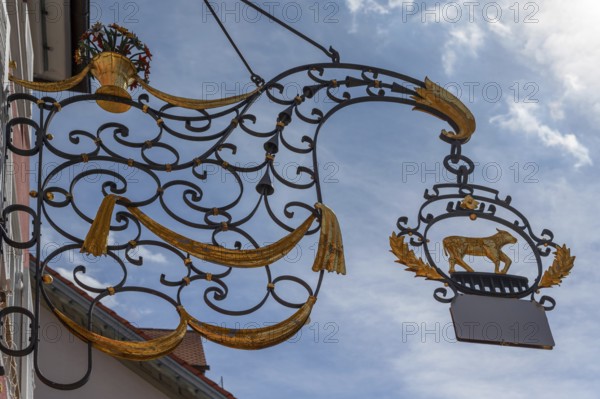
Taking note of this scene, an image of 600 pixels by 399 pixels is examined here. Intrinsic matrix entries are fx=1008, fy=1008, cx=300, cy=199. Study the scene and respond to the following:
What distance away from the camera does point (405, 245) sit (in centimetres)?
583

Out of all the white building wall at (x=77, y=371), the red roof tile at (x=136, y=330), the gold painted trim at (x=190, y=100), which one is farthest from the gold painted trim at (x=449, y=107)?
the white building wall at (x=77, y=371)

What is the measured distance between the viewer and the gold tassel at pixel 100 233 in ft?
16.6

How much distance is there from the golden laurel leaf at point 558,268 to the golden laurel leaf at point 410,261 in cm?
64

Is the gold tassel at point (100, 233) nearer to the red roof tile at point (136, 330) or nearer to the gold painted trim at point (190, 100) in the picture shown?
the gold painted trim at point (190, 100)

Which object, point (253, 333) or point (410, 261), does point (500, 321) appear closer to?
point (410, 261)

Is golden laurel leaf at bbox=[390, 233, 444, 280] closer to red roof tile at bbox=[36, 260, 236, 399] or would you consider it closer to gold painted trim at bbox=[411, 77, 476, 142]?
gold painted trim at bbox=[411, 77, 476, 142]

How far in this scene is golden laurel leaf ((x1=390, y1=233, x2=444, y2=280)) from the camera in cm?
573

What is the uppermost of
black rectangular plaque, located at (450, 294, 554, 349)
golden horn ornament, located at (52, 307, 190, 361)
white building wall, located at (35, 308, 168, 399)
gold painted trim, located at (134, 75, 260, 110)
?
white building wall, located at (35, 308, 168, 399)

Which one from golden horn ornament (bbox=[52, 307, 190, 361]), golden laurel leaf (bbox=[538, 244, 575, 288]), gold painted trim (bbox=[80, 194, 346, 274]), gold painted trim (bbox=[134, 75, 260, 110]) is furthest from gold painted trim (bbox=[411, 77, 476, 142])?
Result: golden horn ornament (bbox=[52, 307, 190, 361])

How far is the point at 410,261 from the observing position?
5.76 m

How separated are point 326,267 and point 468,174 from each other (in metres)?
1.36

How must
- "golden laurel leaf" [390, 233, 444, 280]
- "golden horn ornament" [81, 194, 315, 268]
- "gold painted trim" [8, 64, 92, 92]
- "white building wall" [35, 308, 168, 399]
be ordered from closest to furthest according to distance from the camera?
"golden horn ornament" [81, 194, 315, 268] < "gold painted trim" [8, 64, 92, 92] < "golden laurel leaf" [390, 233, 444, 280] < "white building wall" [35, 308, 168, 399]

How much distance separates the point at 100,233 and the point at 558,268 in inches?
105

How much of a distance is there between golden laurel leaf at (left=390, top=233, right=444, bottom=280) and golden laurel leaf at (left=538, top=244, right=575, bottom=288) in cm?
64
